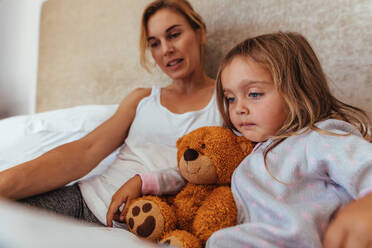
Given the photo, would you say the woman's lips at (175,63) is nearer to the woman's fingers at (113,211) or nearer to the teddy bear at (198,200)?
the teddy bear at (198,200)

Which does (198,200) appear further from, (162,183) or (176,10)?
(176,10)

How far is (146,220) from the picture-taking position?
0.56m

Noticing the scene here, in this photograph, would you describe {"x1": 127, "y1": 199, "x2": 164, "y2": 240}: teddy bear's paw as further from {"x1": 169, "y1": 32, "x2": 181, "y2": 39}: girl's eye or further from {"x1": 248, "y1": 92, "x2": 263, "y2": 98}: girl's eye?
{"x1": 169, "y1": 32, "x2": 181, "y2": 39}: girl's eye

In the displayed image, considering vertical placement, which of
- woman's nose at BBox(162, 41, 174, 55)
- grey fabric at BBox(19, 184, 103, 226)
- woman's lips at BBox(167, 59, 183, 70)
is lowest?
grey fabric at BBox(19, 184, 103, 226)

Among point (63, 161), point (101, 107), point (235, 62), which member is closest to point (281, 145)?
point (235, 62)

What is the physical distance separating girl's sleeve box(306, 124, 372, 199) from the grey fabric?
59 cm

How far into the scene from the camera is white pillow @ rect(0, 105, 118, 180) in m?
1.05

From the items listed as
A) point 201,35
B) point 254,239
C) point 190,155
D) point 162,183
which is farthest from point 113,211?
point 201,35

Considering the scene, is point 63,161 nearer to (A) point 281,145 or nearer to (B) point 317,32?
(A) point 281,145

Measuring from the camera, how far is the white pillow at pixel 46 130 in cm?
105

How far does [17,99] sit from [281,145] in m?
2.37

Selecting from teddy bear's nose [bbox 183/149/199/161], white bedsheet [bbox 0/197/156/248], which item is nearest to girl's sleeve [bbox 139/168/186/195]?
teddy bear's nose [bbox 183/149/199/161]

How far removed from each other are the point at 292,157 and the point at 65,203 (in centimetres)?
61

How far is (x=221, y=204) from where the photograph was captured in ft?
1.82
